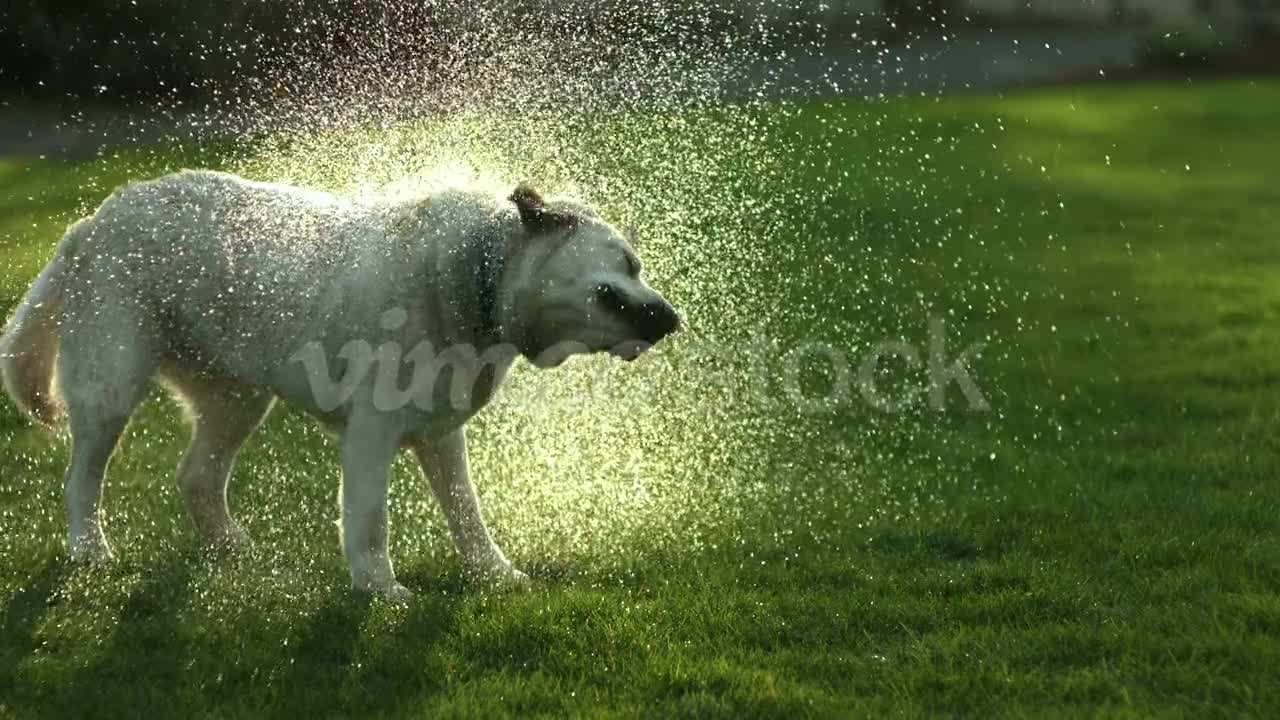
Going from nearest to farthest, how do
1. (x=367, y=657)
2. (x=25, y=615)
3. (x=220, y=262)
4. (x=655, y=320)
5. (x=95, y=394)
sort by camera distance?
1. (x=367, y=657)
2. (x=655, y=320)
3. (x=25, y=615)
4. (x=220, y=262)
5. (x=95, y=394)

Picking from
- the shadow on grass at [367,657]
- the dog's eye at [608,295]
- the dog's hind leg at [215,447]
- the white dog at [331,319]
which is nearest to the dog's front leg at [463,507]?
the white dog at [331,319]

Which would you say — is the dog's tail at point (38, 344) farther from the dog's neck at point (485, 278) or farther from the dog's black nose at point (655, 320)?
the dog's black nose at point (655, 320)

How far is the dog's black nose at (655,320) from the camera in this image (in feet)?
15.8

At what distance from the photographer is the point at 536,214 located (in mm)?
4875

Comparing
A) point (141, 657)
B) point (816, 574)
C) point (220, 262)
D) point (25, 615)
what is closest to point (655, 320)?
point (816, 574)

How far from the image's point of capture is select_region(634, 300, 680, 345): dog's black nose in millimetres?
4820

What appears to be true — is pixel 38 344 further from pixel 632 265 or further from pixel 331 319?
pixel 632 265

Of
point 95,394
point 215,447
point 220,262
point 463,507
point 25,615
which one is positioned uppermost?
point 220,262

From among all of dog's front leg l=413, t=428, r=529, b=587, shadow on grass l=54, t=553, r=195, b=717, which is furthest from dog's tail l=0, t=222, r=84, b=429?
dog's front leg l=413, t=428, r=529, b=587

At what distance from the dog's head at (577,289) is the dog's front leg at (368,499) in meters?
0.63

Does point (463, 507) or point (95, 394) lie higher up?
point (95, 394)

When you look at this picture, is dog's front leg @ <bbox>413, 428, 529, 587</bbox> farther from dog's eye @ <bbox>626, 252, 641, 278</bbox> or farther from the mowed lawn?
dog's eye @ <bbox>626, 252, 641, 278</bbox>

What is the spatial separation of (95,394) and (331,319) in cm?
109

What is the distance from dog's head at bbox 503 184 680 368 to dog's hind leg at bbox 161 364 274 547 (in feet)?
5.02
